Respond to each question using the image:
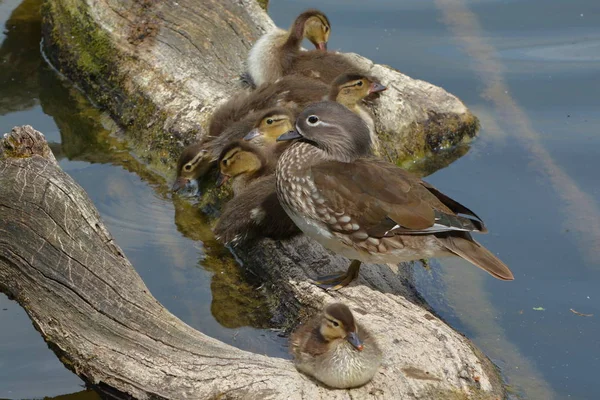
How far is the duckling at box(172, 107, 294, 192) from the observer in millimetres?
6812

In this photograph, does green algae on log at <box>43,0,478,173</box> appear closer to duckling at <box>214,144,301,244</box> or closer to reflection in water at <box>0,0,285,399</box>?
reflection in water at <box>0,0,285,399</box>

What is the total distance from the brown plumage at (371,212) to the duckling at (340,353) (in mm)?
763

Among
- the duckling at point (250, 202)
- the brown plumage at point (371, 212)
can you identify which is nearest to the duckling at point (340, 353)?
the brown plumage at point (371, 212)

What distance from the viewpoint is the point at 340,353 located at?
426 centimetres

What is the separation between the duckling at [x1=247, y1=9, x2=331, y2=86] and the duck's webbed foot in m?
2.51

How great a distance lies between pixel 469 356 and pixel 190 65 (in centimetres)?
393

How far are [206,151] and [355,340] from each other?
2939mm

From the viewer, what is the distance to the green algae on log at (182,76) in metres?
7.49

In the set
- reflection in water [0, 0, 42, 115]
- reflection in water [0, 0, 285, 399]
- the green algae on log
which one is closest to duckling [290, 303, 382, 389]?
reflection in water [0, 0, 285, 399]

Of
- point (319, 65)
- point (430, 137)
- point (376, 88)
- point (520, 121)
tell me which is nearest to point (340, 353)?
point (376, 88)

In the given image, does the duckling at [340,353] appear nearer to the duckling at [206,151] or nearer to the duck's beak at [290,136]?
the duck's beak at [290,136]

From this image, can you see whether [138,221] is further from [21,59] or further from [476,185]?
[21,59]

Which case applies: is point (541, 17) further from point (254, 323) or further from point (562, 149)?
point (254, 323)

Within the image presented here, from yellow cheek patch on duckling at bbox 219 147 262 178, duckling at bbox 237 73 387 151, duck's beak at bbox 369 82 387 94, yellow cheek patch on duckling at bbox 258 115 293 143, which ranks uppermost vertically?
duck's beak at bbox 369 82 387 94
